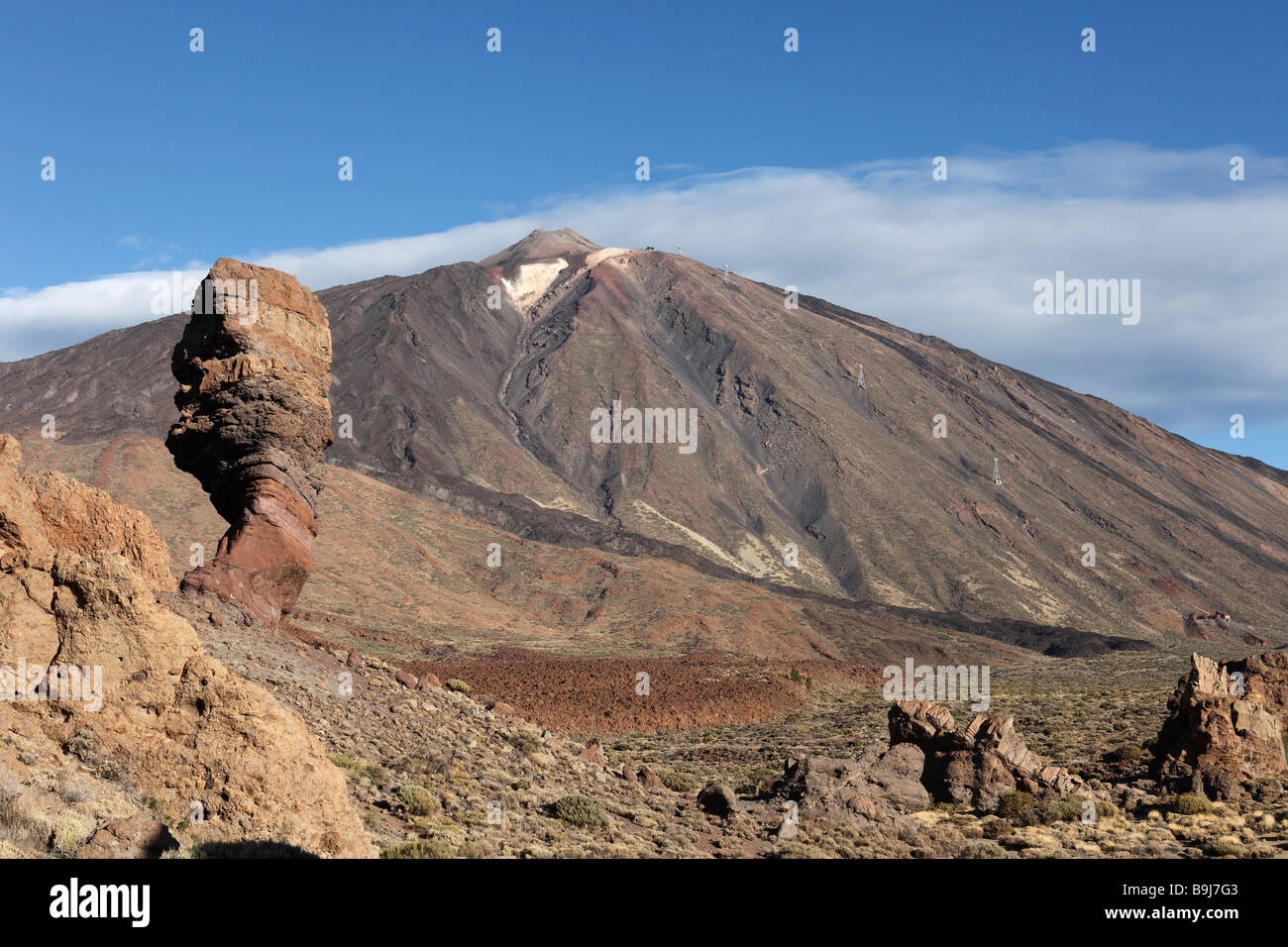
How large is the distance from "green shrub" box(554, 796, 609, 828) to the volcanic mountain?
57.7m

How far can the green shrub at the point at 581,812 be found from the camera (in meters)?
18.5

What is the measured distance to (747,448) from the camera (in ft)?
455

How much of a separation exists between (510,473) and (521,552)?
122 ft

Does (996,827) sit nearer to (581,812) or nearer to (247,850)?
(581,812)

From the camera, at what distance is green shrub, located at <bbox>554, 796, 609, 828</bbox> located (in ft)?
60.8

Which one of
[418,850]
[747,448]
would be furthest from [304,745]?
[747,448]

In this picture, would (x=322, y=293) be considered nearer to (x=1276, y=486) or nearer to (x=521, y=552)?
(x=521, y=552)

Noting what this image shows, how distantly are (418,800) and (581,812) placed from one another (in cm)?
369

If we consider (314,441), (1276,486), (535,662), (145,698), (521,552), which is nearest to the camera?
(145,698)

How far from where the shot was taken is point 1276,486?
19875cm

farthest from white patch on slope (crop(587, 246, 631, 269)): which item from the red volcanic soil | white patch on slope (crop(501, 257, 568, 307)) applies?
the red volcanic soil

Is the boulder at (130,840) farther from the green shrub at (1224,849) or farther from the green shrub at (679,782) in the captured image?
the green shrub at (1224,849)

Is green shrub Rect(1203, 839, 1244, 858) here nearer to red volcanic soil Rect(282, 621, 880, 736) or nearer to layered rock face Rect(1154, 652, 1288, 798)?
layered rock face Rect(1154, 652, 1288, 798)
